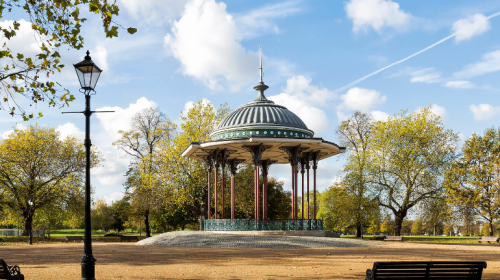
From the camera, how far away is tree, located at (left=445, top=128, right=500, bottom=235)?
36.5 metres

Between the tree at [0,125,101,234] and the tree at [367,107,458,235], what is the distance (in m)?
28.4

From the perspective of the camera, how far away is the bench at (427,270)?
8.48 metres

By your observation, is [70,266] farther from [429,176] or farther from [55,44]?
[429,176]

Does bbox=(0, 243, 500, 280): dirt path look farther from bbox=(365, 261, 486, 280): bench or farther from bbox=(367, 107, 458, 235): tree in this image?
bbox=(367, 107, 458, 235): tree

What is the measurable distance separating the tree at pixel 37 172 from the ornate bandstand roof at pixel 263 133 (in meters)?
16.5

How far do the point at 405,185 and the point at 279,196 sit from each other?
15.9 meters

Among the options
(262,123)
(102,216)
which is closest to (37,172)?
(262,123)

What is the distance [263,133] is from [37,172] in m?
24.5

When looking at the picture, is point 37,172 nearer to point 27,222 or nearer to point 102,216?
point 27,222

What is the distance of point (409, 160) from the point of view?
127ft

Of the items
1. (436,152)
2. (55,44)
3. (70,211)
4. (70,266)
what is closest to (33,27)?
(55,44)

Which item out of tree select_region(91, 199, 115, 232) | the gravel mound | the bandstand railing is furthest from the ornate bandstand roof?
tree select_region(91, 199, 115, 232)

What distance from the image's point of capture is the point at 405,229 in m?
117

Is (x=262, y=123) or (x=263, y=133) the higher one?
(x=262, y=123)
